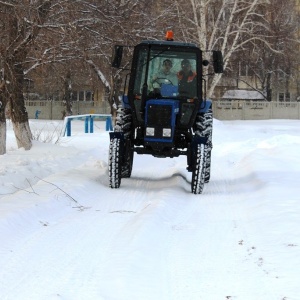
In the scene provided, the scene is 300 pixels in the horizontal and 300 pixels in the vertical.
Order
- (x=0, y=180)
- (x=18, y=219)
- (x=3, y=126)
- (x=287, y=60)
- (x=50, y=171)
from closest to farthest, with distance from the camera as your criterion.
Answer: (x=18, y=219) → (x=0, y=180) → (x=50, y=171) → (x=3, y=126) → (x=287, y=60)

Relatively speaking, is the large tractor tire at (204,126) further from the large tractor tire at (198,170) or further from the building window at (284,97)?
the building window at (284,97)

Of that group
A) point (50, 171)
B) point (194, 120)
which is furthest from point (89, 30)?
point (194, 120)

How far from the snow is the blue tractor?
68 centimetres

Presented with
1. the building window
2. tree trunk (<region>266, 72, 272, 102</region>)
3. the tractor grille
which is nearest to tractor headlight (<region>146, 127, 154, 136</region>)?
the tractor grille

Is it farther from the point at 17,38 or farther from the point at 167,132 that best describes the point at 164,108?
the point at 17,38

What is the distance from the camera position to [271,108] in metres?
53.2

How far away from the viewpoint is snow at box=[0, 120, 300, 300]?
496 centimetres

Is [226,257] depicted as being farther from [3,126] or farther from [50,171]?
[3,126]

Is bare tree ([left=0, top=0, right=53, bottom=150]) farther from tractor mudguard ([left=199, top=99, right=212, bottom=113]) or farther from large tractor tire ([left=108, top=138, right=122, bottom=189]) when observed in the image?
tractor mudguard ([left=199, top=99, right=212, bottom=113])

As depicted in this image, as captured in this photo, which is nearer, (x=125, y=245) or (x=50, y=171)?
(x=125, y=245)

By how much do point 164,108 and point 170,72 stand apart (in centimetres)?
88

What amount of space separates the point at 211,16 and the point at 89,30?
77.2 ft

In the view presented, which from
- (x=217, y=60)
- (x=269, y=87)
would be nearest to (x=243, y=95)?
(x=269, y=87)

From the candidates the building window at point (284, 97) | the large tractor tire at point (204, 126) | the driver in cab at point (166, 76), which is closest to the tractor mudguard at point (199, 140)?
the large tractor tire at point (204, 126)
